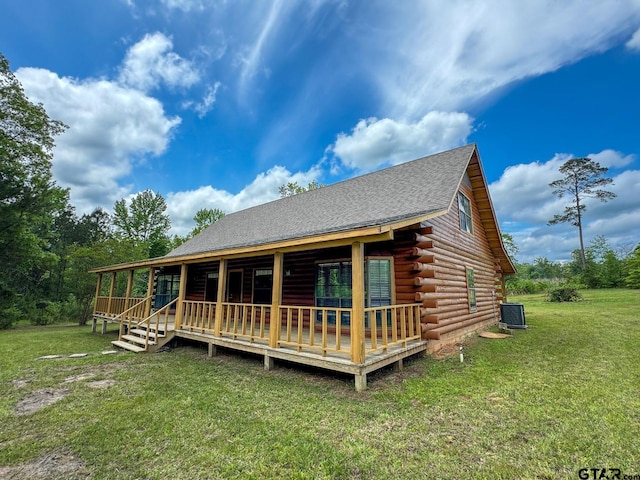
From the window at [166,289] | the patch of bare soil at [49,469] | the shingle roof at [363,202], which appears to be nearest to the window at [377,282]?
the shingle roof at [363,202]

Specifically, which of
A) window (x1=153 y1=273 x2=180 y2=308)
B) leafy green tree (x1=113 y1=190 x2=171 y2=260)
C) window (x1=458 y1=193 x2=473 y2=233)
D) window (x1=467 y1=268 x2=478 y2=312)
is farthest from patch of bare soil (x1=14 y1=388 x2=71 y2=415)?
leafy green tree (x1=113 y1=190 x2=171 y2=260)

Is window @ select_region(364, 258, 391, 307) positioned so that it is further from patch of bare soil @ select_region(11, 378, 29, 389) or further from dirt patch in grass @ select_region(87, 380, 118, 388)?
patch of bare soil @ select_region(11, 378, 29, 389)

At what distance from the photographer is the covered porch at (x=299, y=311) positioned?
5.32 metres

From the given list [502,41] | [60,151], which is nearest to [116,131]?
[60,151]

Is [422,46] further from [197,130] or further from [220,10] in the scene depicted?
[197,130]

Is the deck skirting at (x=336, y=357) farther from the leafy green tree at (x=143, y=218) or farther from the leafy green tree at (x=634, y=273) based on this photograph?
the leafy green tree at (x=143, y=218)

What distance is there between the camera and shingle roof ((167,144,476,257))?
7929mm

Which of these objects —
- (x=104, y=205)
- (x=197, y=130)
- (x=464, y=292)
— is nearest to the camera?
(x=464, y=292)

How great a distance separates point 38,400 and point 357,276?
5839mm

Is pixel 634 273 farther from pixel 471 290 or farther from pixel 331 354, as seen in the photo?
pixel 331 354

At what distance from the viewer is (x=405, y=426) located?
371cm

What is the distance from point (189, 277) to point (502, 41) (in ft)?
53.1

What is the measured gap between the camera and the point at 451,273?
8.93 meters

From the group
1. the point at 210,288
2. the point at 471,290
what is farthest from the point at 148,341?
the point at 471,290
